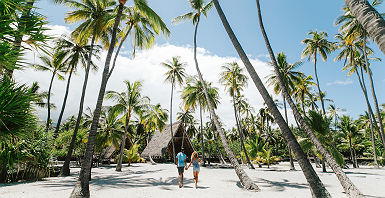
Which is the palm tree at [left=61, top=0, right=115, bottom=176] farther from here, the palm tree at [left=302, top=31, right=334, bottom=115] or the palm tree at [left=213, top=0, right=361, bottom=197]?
the palm tree at [left=302, top=31, right=334, bottom=115]

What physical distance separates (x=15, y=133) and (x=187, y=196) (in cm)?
517

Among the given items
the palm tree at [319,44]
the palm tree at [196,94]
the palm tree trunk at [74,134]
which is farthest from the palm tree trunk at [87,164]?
the palm tree at [319,44]

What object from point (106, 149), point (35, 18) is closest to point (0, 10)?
point (35, 18)

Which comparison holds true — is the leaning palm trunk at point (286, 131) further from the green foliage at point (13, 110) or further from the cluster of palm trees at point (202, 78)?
the green foliage at point (13, 110)

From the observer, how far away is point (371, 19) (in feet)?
9.00

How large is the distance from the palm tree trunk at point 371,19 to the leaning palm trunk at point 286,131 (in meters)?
3.41

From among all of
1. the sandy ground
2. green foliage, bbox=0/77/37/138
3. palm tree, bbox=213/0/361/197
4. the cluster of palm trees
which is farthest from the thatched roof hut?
green foliage, bbox=0/77/37/138

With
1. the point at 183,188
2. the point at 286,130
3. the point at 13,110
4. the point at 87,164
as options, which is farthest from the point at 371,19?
the point at 87,164

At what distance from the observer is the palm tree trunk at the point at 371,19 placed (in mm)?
2613

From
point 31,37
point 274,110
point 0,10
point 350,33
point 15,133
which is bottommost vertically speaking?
point 15,133

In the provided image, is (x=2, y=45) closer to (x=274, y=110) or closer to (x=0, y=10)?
(x=0, y=10)

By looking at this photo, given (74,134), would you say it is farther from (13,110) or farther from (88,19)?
(13,110)

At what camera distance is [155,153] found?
25.6 metres

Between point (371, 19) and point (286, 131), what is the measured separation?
360 centimetres
